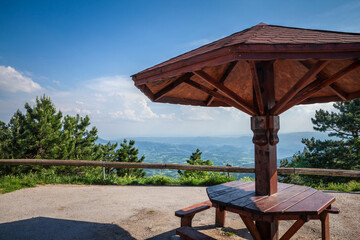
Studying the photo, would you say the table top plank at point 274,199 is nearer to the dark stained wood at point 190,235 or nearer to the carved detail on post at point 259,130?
the dark stained wood at point 190,235

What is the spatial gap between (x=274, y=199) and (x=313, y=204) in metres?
0.41

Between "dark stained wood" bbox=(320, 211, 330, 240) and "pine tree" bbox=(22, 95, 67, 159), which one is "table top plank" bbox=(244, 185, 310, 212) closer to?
"dark stained wood" bbox=(320, 211, 330, 240)

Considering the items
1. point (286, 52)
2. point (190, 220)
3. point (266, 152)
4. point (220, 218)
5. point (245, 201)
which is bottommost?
point (220, 218)

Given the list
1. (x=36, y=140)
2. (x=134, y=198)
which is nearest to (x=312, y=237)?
(x=134, y=198)

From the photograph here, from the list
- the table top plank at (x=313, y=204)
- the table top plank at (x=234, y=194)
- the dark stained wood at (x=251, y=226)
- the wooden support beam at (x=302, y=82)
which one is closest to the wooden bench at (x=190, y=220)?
the table top plank at (x=234, y=194)

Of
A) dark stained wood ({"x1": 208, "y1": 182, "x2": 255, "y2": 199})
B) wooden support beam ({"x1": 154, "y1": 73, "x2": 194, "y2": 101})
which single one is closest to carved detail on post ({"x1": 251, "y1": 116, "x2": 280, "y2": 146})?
dark stained wood ({"x1": 208, "y1": 182, "x2": 255, "y2": 199})

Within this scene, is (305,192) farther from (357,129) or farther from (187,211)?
(357,129)

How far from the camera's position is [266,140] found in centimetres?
274

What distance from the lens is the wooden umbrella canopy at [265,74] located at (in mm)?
1923

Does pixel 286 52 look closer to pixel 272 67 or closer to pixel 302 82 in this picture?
pixel 302 82

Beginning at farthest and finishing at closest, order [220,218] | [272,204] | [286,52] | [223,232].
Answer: [220,218] < [223,232] < [272,204] < [286,52]

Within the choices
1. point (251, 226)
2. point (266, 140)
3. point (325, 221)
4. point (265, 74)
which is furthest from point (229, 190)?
point (265, 74)

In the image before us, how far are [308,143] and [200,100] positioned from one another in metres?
19.4

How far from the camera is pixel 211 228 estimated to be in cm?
385
